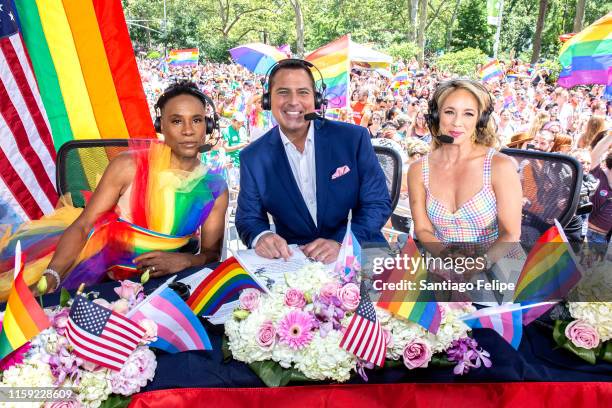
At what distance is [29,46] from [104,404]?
9.47 ft

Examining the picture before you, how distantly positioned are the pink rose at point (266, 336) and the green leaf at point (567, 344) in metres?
0.84

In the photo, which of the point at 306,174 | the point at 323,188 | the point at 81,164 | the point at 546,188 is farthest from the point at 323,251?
the point at 81,164

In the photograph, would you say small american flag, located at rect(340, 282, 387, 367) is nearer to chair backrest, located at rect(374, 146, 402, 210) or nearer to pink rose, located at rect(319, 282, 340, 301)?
pink rose, located at rect(319, 282, 340, 301)

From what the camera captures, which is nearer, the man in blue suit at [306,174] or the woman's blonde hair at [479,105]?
the woman's blonde hair at [479,105]

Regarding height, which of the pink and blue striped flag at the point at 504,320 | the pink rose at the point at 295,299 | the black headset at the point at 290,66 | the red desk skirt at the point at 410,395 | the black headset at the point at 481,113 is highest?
the black headset at the point at 290,66

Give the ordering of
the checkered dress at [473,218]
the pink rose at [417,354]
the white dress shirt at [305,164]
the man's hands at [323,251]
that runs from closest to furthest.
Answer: the pink rose at [417,354] → the man's hands at [323,251] → the checkered dress at [473,218] → the white dress shirt at [305,164]

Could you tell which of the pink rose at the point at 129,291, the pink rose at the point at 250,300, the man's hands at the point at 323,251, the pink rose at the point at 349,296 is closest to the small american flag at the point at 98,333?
the pink rose at the point at 129,291

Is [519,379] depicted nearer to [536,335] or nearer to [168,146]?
[536,335]

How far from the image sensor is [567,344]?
153 cm

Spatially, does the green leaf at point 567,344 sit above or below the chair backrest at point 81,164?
below

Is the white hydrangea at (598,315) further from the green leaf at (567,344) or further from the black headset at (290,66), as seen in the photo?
the black headset at (290,66)

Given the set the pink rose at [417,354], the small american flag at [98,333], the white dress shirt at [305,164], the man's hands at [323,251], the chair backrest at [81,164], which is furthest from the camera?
the chair backrest at [81,164]

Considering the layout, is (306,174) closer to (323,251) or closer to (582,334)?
(323,251)

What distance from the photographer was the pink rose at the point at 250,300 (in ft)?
4.91
